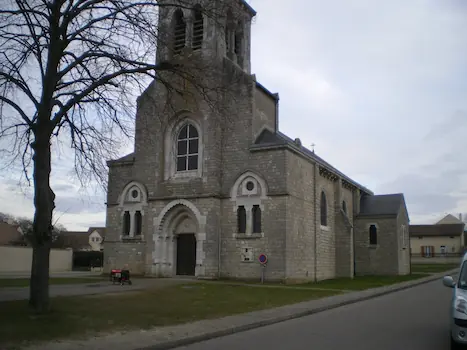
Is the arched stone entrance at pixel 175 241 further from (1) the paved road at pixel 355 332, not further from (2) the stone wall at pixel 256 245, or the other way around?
(1) the paved road at pixel 355 332

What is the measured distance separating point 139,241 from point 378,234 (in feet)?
66.4

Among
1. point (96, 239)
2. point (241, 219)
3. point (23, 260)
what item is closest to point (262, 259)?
point (241, 219)

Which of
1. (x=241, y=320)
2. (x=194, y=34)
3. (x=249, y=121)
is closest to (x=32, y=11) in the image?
(x=241, y=320)

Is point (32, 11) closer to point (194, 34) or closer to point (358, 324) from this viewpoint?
point (358, 324)

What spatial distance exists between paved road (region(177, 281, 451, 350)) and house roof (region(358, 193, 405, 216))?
2450cm

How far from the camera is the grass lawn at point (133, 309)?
1039cm

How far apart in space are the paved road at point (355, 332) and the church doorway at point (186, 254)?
45.0 ft

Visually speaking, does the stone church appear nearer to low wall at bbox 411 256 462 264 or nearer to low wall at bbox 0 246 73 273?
low wall at bbox 0 246 73 273

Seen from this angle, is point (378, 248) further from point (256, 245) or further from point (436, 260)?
point (436, 260)

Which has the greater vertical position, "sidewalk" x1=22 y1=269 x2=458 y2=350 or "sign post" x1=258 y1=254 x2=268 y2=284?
"sign post" x1=258 y1=254 x2=268 y2=284

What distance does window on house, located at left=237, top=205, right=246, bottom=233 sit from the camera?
27.2 m

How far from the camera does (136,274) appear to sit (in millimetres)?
29312

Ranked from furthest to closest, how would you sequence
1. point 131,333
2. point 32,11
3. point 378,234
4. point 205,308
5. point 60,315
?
point 378,234
point 205,308
point 60,315
point 32,11
point 131,333

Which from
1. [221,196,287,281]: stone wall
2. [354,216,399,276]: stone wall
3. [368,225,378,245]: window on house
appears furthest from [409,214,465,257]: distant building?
[221,196,287,281]: stone wall
